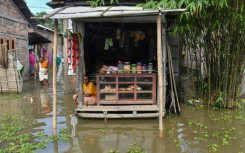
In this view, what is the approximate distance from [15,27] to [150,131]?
11.3 metres

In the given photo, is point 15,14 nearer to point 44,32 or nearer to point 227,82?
point 44,32

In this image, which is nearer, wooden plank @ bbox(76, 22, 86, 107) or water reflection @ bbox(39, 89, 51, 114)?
wooden plank @ bbox(76, 22, 86, 107)

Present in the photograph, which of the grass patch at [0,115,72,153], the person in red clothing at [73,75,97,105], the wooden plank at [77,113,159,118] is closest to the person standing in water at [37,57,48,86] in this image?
the person in red clothing at [73,75,97,105]

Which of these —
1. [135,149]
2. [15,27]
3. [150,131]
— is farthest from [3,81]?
[135,149]

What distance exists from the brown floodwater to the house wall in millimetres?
6324

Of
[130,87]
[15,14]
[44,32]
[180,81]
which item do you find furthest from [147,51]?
[44,32]

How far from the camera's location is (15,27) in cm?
1473

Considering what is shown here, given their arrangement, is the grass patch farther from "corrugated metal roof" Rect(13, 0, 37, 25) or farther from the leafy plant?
"corrugated metal roof" Rect(13, 0, 37, 25)

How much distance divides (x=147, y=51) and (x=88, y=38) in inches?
78.7

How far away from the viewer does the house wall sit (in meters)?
13.4

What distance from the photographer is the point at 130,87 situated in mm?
7195

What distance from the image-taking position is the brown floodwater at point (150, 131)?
16.8 ft

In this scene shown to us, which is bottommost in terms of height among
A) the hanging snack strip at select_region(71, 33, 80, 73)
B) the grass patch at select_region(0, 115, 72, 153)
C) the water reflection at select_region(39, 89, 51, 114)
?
the grass patch at select_region(0, 115, 72, 153)

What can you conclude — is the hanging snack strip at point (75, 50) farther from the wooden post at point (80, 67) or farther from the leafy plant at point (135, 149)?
the leafy plant at point (135, 149)
